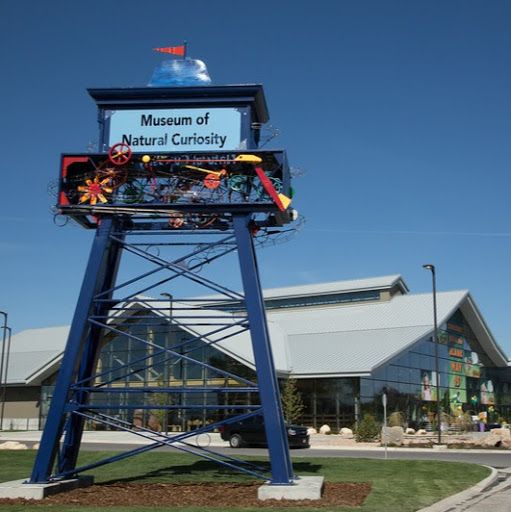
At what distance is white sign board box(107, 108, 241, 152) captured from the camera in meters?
16.4

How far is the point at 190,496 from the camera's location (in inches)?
582

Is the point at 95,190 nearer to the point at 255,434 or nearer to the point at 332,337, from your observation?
the point at 255,434

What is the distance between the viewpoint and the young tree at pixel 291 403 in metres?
43.0

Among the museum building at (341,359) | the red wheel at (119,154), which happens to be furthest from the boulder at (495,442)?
the red wheel at (119,154)

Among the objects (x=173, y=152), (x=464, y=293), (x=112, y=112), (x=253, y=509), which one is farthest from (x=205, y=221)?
(x=464, y=293)

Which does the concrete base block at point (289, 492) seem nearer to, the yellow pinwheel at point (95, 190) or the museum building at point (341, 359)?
the yellow pinwheel at point (95, 190)

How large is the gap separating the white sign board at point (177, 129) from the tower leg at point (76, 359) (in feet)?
6.52

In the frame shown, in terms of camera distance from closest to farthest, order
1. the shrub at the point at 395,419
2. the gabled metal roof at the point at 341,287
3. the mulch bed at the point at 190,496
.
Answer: the mulch bed at the point at 190,496 → the shrub at the point at 395,419 → the gabled metal roof at the point at 341,287

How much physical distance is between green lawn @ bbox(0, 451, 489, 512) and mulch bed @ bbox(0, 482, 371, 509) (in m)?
0.50

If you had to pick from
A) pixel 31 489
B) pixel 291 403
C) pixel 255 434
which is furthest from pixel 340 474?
pixel 291 403

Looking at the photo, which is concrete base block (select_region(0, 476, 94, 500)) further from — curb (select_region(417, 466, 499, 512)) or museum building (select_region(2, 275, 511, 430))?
museum building (select_region(2, 275, 511, 430))

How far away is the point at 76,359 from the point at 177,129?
217 inches

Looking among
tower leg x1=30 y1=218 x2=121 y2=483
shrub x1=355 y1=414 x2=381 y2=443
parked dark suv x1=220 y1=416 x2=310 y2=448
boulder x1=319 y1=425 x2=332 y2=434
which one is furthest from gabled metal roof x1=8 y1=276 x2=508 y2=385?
tower leg x1=30 y1=218 x2=121 y2=483

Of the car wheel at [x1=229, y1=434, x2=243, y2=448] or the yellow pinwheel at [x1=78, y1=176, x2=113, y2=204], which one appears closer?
the yellow pinwheel at [x1=78, y1=176, x2=113, y2=204]
